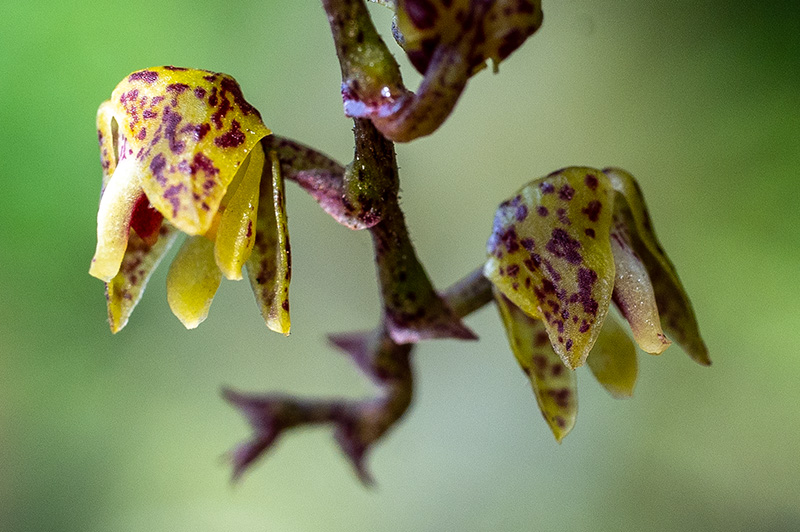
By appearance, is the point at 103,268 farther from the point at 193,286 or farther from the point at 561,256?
the point at 561,256

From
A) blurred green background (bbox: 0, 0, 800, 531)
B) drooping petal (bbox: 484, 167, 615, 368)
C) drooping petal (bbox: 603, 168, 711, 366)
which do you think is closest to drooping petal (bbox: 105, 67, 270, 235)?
drooping petal (bbox: 484, 167, 615, 368)

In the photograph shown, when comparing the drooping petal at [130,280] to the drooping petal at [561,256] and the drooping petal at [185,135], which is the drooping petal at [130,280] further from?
the drooping petal at [561,256]

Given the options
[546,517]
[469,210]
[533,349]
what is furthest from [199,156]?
[546,517]

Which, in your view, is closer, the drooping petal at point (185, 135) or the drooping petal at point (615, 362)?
the drooping petal at point (185, 135)

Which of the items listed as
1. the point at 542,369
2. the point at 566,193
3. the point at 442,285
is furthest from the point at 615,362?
the point at 442,285

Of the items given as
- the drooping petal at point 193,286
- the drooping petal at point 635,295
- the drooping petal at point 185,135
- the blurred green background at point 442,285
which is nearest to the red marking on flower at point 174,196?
the drooping petal at point 185,135

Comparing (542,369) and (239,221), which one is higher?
(239,221)

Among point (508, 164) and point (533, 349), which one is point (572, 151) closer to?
point (508, 164)
